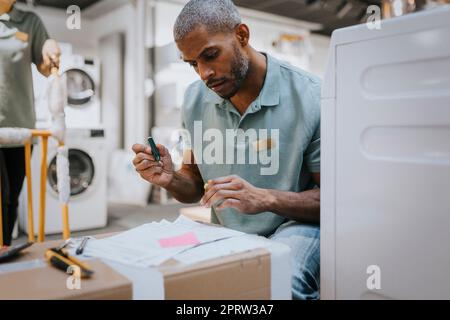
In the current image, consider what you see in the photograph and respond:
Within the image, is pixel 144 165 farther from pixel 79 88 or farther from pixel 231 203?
pixel 79 88

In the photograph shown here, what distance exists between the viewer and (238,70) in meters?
1.18

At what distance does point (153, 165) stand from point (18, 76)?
134 centimetres

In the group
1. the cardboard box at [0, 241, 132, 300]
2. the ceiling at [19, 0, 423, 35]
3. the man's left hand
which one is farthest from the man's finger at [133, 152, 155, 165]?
the ceiling at [19, 0, 423, 35]

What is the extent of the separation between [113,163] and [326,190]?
4211 millimetres

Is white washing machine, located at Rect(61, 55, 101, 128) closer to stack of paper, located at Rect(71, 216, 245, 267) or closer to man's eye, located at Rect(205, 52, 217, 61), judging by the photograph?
man's eye, located at Rect(205, 52, 217, 61)

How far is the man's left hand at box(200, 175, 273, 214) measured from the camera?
2.81ft

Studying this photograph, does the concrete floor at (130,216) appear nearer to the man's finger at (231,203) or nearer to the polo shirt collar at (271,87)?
the polo shirt collar at (271,87)

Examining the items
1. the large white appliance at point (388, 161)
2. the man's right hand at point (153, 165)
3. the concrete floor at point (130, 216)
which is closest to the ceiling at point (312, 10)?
the concrete floor at point (130, 216)

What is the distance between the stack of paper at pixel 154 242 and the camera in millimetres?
623

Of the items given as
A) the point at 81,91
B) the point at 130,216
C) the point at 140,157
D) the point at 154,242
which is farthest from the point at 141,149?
the point at 81,91

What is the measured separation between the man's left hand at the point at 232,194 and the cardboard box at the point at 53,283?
0.30m

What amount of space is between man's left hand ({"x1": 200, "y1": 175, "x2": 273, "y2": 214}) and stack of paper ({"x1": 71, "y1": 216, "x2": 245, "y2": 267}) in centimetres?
6

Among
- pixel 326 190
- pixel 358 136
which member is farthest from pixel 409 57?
pixel 326 190

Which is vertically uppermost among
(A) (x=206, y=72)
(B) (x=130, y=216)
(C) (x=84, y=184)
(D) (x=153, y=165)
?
(A) (x=206, y=72)
